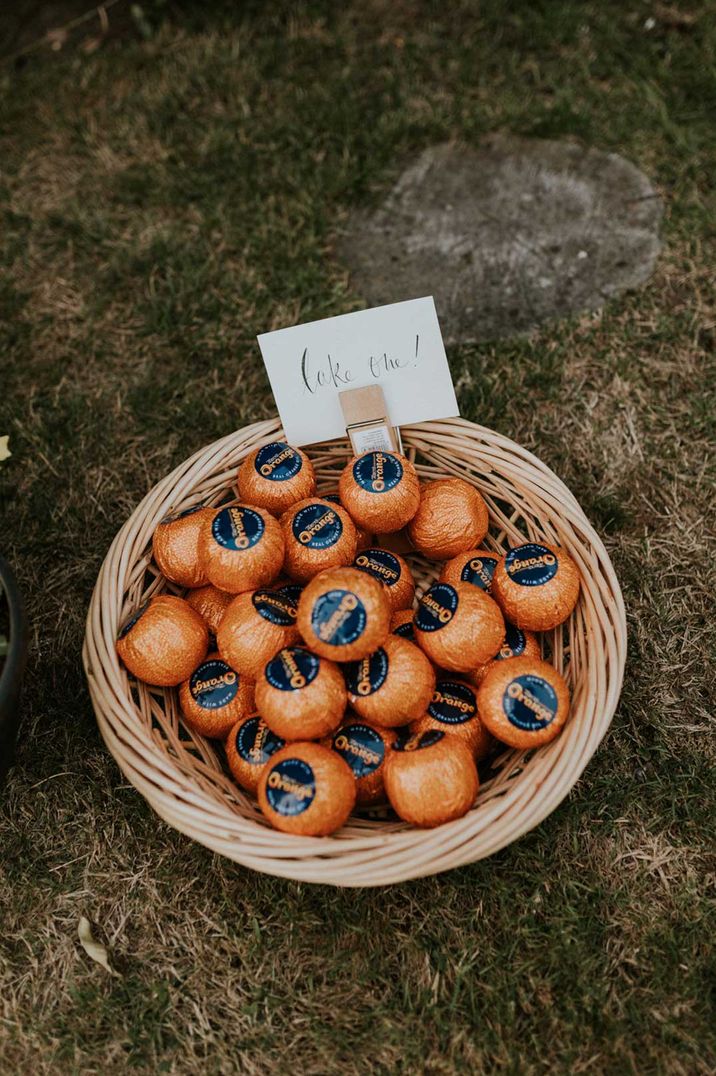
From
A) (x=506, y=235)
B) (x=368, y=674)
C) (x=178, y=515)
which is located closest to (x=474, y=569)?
(x=368, y=674)

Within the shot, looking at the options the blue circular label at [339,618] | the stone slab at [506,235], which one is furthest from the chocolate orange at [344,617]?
the stone slab at [506,235]

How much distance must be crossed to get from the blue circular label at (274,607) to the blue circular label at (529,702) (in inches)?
19.9

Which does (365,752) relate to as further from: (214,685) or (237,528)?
(237,528)

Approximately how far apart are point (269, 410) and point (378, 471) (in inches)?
37.4

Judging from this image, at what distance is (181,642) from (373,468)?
1.97ft

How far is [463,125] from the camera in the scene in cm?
342

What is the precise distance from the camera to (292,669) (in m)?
1.75

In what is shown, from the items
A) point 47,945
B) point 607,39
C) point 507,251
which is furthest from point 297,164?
point 47,945

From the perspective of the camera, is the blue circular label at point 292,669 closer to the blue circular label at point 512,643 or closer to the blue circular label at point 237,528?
the blue circular label at point 237,528

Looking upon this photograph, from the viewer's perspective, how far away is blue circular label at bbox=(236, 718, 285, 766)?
5.99 ft

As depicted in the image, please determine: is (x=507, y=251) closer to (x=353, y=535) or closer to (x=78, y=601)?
(x=353, y=535)

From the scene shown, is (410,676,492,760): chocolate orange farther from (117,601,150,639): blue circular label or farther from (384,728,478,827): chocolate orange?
(117,601,150,639): blue circular label

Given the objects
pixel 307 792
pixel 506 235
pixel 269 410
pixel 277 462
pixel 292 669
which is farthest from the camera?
pixel 506 235

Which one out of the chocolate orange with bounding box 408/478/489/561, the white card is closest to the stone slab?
the white card
